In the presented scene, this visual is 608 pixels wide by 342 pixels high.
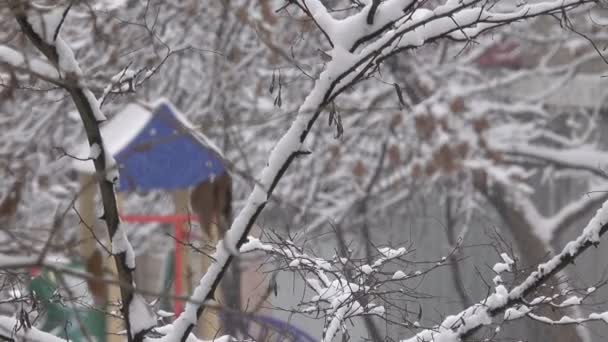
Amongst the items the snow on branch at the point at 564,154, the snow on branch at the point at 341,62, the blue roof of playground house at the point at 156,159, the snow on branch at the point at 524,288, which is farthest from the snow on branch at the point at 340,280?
the snow on branch at the point at 564,154

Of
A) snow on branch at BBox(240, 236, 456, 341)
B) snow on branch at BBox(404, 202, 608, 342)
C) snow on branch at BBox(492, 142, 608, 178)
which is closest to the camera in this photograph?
snow on branch at BBox(404, 202, 608, 342)

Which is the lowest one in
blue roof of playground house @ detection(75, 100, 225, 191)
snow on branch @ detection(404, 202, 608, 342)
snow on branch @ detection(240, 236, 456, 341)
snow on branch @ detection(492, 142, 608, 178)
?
snow on branch @ detection(404, 202, 608, 342)

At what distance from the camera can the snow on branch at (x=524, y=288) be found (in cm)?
274

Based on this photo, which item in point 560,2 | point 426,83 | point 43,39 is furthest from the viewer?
point 426,83

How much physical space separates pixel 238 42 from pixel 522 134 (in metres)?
2.69

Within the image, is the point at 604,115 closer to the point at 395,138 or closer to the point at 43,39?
the point at 395,138

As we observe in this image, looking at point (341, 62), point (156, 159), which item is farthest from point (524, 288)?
point (156, 159)

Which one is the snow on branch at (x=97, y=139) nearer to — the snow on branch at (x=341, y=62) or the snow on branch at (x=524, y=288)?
the snow on branch at (x=341, y=62)

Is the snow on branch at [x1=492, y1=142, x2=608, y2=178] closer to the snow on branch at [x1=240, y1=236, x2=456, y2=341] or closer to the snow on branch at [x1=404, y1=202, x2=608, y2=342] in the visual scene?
the snow on branch at [x1=240, y1=236, x2=456, y2=341]

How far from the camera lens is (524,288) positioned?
2762 millimetres

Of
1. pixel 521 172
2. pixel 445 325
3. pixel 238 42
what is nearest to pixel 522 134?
pixel 521 172

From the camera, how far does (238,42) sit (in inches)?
361

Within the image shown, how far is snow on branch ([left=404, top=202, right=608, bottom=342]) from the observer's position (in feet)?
8.98

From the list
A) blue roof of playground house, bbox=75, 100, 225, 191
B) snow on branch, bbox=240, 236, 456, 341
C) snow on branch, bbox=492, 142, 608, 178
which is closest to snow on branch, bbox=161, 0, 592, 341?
snow on branch, bbox=240, 236, 456, 341
